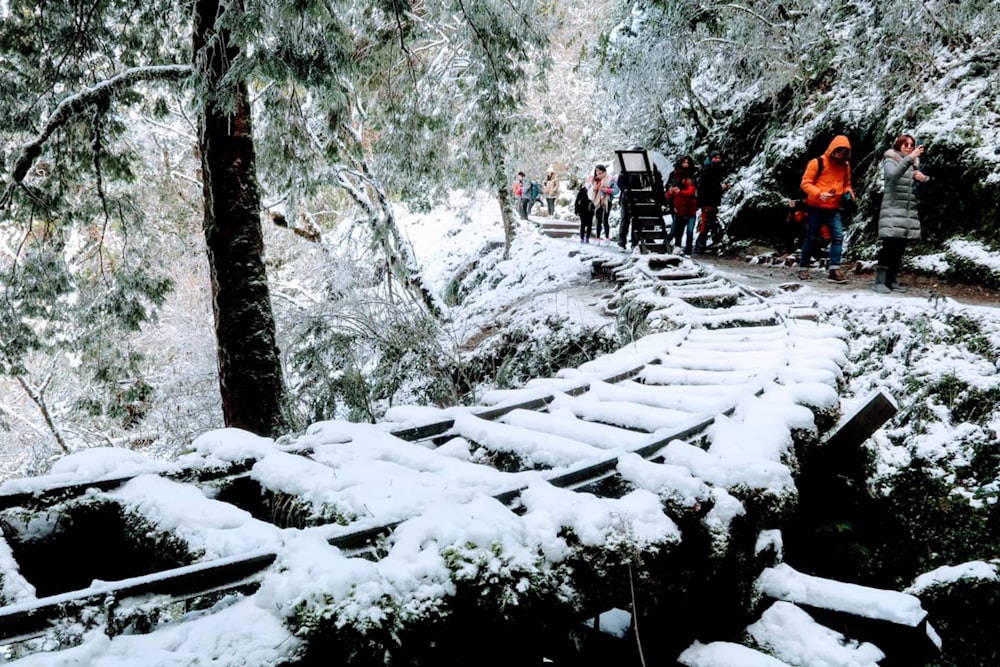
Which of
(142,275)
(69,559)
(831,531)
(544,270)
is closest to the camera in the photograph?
(69,559)

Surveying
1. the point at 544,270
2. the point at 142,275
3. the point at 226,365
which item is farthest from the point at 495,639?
the point at 544,270

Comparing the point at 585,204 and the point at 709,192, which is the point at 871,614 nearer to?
the point at 709,192

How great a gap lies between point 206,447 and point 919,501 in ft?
15.9

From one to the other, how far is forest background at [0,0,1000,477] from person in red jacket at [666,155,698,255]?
1575 millimetres

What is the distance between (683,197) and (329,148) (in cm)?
653

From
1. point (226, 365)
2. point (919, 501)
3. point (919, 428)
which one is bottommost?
point (919, 501)

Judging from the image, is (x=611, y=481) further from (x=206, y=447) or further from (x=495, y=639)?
(x=206, y=447)

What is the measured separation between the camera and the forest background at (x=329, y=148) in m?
6.12

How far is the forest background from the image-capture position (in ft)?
20.1

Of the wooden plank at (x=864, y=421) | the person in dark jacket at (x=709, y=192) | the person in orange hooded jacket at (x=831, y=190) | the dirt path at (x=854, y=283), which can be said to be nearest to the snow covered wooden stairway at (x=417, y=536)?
the wooden plank at (x=864, y=421)

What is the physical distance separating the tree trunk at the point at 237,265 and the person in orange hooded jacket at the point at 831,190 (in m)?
6.87

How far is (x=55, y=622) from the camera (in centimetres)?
136

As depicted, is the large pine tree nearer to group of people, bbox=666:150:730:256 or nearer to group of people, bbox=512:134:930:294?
group of people, bbox=666:150:730:256

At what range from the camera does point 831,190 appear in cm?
802
